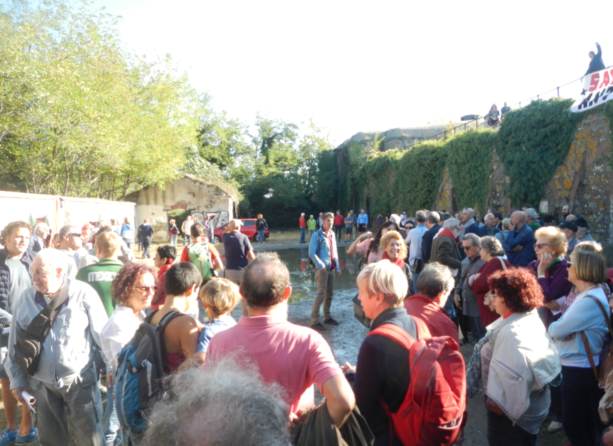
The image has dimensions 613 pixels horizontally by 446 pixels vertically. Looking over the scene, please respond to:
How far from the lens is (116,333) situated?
2.93 meters

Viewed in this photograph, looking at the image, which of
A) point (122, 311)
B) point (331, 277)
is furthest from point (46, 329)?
point (331, 277)

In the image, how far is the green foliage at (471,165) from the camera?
16.9m

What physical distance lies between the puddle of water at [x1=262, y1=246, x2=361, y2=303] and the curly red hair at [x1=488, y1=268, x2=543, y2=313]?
507 cm

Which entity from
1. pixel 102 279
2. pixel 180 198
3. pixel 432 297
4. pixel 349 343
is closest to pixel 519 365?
pixel 432 297

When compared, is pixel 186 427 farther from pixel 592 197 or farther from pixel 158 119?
pixel 158 119

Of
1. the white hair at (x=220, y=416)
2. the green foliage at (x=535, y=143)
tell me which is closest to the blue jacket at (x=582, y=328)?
the white hair at (x=220, y=416)

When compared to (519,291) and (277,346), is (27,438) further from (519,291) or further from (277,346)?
(519,291)

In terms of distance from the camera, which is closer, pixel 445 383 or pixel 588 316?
pixel 445 383

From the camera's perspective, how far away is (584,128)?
12375 millimetres

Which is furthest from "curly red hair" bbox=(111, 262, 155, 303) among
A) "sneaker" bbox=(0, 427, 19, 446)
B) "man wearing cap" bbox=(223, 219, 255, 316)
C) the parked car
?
the parked car

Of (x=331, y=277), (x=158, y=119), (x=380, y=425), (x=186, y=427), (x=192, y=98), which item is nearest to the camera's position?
(x=186, y=427)

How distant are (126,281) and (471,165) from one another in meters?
17.3

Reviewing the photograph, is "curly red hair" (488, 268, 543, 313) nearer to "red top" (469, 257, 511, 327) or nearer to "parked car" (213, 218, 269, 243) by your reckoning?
"red top" (469, 257, 511, 327)

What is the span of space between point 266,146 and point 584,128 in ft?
109
